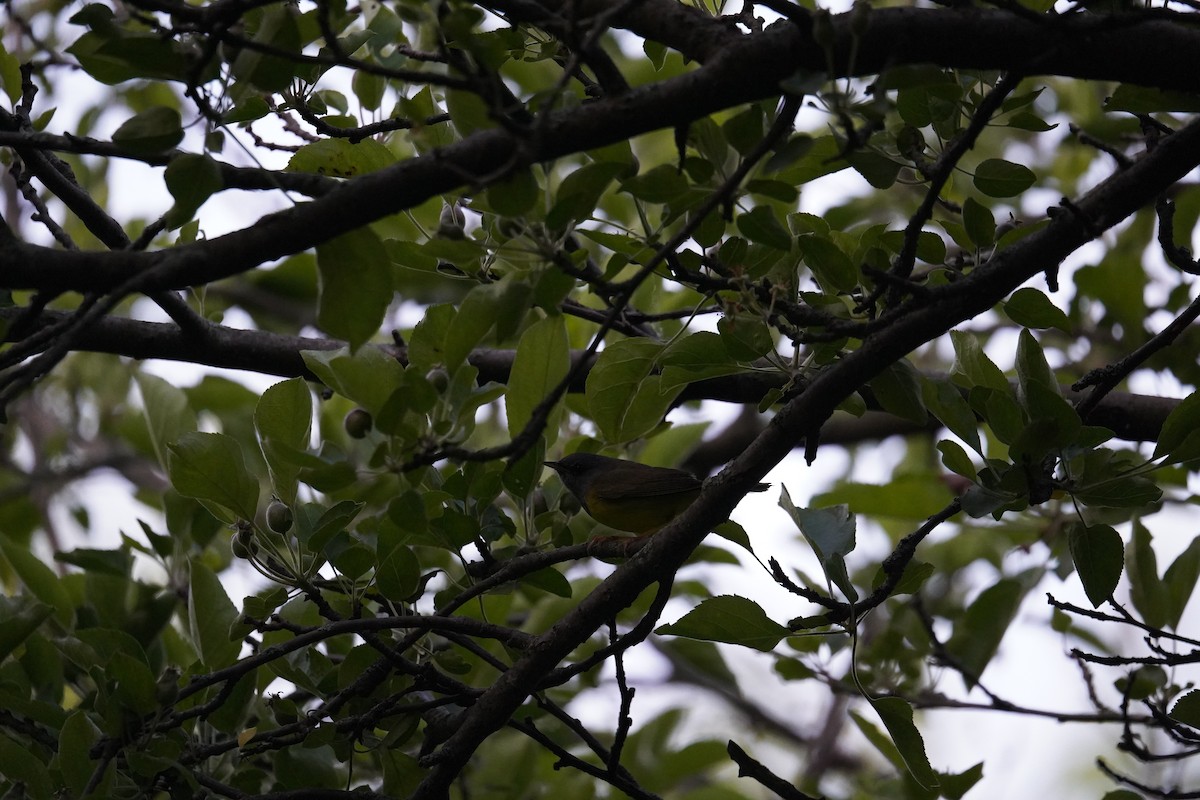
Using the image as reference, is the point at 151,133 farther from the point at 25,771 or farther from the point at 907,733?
the point at 907,733

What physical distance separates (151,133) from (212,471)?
1.05 metres

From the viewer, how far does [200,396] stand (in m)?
5.46

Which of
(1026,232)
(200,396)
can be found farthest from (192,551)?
(1026,232)

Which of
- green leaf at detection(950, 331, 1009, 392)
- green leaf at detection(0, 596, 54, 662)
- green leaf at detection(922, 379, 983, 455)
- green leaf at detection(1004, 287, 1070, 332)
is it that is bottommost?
green leaf at detection(0, 596, 54, 662)

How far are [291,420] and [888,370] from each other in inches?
62.8

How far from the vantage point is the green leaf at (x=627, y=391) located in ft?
9.68

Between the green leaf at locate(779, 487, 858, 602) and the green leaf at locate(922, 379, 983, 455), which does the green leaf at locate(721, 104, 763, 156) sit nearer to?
the green leaf at locate(922, 379, 983, 455)

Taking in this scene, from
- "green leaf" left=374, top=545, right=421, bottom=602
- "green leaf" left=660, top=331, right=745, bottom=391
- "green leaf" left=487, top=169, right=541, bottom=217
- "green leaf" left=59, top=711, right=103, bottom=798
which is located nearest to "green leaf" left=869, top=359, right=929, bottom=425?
"green leaf" left=660, top=331, right=745, bottom=391

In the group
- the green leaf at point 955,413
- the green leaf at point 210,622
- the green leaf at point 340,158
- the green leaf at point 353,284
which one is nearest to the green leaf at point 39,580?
the green leaf at point 210,622

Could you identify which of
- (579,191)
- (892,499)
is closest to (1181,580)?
(892,499)

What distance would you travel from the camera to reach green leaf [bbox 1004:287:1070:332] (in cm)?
290

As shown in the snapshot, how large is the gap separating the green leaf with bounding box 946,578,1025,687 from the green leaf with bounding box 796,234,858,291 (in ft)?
6.76

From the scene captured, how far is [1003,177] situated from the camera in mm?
2871

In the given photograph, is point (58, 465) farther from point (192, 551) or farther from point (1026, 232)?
point (1026, 232)
